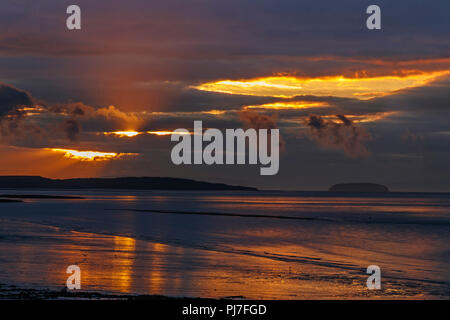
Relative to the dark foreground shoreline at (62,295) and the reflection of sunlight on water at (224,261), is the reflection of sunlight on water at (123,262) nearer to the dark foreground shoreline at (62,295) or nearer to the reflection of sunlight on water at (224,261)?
the reflection of sunlight on water at (224,261)

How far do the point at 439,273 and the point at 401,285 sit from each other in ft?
22.2

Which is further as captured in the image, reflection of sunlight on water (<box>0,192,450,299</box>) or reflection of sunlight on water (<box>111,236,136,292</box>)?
reflection of sunlight on water (<box>111,236,136,292</box>)

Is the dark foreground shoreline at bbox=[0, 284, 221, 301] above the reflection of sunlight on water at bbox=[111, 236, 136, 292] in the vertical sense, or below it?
below

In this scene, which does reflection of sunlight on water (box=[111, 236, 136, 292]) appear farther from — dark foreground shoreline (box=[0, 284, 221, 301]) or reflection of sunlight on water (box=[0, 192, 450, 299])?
dark foreground shoreline (box=[0, 284, 221, 301])

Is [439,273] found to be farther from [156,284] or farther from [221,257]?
[156,284]

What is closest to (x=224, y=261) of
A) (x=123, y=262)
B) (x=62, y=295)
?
(x=123, y=262)

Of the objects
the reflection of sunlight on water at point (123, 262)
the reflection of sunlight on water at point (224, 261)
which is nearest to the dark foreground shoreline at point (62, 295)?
the reflection of sunlight on water at point (224, 261)

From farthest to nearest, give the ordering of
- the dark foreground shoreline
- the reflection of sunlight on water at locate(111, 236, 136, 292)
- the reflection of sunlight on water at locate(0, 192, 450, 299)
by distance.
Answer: the reflection of sunlight on water at locate(111, 236, 136, 292), the reflection of sunlight on water at locate(0, 192, 450, 299), the dark foreground shoreline

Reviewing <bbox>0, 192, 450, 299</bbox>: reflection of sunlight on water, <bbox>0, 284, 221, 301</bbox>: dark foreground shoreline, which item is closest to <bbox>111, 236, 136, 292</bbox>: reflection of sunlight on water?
<bbox>0, 192, 450, 299</bbox>: reflection of sunlight on water

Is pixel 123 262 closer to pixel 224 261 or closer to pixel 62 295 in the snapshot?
pixel 224 261

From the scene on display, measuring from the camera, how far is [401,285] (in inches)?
1108

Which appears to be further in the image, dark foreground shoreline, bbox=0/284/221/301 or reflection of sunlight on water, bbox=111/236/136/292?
reflection of sunlight on water, bbox=111/236/136/292

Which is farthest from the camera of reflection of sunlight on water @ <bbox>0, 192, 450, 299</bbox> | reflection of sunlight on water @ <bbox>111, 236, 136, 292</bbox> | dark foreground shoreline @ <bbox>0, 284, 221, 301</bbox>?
reflection of sunlight on water @ <bbox>111, 236, 136, 292</bbox>
